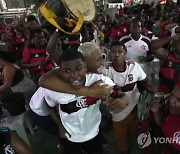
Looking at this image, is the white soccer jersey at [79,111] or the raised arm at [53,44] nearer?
the white soccer jersey at [79,111]

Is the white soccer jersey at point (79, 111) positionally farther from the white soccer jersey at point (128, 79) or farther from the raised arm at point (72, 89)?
the white soccer jersey at point (128, 79)

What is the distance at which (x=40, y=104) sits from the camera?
87.7 inches

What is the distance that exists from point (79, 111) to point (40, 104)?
52 cm

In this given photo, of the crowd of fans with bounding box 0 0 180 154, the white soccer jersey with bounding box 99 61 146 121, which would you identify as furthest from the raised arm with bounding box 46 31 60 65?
the white soccer jersey with bounding box 99 61 146 121

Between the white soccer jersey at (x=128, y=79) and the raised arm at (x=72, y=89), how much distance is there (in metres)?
0.68

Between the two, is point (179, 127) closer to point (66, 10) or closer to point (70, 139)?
point (70, 139)

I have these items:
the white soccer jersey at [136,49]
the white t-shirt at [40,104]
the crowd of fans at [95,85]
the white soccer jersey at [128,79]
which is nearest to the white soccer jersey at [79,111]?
the crowd of fans at [95,85]

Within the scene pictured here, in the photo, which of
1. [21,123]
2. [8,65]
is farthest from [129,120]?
[8,65]

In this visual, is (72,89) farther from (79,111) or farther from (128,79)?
(128,79)

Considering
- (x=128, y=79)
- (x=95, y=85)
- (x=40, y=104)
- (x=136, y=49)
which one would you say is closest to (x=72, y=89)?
(x=95, y=85)

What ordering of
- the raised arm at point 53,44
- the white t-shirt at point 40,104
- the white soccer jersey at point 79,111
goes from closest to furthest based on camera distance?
1. the white soccer jersey at point 79,111
2. the white t-shirt at point 40,104
3. the raised arm at point 53,44

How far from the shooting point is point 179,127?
178 cm

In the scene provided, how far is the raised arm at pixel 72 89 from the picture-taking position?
1.68 metres

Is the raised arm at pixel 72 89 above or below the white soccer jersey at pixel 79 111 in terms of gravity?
above
